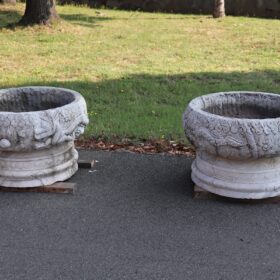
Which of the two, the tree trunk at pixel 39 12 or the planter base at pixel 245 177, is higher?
the tree trunk at pixel 39 12

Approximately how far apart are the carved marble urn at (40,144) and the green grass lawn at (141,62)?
1.30m

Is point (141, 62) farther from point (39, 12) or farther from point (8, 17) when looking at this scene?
point (8, 17)

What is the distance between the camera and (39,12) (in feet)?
37.0

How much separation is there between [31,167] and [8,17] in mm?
9439

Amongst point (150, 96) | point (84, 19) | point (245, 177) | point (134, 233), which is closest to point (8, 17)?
point (84, 19)

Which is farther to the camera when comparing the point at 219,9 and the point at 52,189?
the point at 219,9

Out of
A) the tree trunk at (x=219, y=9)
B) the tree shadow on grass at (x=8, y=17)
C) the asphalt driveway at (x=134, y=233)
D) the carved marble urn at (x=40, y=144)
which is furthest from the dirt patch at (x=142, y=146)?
the tree trunk at (x=219, y=9)

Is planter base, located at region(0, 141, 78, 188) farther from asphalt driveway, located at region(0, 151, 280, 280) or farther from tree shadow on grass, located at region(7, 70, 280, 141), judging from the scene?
tree shadow on grass, located at region(7, 70, 280, 141)

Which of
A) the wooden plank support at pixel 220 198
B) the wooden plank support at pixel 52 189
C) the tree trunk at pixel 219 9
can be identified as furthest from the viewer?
the tree trunk at pixel 219 9

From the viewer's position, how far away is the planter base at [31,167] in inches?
163

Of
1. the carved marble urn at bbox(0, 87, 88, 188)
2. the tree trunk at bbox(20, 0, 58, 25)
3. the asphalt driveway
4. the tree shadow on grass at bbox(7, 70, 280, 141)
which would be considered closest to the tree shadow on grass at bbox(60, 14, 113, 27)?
the tree trunk at bbox(20, 0, 58, 25)

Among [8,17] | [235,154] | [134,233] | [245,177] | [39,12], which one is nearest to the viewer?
[134,233]

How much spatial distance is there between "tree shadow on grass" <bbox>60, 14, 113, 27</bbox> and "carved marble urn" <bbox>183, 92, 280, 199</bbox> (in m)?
8.65

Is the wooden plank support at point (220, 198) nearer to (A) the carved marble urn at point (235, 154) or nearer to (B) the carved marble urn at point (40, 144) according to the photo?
(A) the carved marble urn at point (235, 154)
